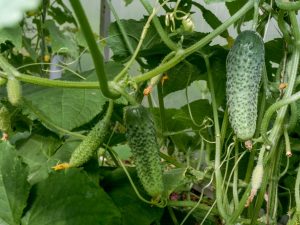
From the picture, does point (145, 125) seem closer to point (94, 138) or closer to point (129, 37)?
point (94, 138)

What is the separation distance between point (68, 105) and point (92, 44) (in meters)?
0.42

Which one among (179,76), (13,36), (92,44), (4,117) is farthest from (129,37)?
(92,44)

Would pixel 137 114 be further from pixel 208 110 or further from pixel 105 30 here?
pixel 105 30

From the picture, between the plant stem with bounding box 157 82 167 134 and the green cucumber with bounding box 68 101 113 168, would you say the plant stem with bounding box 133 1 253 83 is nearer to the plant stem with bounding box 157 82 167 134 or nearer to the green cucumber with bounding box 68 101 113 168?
the green cucumber with bounding box 68 101 113 168

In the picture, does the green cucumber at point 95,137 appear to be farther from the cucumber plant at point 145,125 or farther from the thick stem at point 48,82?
the thick stem at point 48,82

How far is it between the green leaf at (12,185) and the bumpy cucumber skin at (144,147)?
282mm

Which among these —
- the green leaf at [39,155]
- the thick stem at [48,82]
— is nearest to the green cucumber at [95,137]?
the thick stem at [48,82]

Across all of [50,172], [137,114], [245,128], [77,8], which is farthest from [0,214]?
[77,8]

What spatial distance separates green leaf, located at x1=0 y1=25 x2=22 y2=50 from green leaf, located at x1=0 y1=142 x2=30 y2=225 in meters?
0.20

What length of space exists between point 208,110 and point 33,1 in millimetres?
1057

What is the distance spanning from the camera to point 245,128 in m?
0.80

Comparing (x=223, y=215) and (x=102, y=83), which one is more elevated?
(x=102, y=83)

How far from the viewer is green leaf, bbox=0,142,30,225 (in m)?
1.00

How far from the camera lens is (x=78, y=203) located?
3.23 ft
